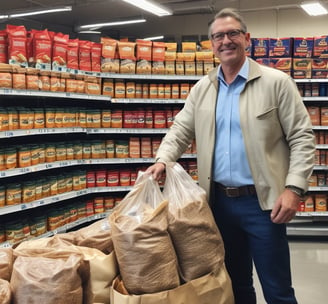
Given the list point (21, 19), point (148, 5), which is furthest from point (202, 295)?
point (21, 19)

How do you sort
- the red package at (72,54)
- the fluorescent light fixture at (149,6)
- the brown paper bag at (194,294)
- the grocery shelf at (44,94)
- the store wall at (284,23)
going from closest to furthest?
1. the brown paper bag at (194,294)
2. the grocery shelf at (44,94)
3. the red package at (72,54)
4. the fluorescent light fixture at (149,6)
5. the store wall at (284,23)

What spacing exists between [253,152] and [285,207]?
30 cm

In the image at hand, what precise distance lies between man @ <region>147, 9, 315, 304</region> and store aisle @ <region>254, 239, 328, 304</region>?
4.67 ft

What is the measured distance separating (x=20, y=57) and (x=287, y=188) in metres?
2.62

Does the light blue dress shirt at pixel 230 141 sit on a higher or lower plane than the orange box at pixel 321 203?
higher

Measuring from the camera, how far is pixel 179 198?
172 cm

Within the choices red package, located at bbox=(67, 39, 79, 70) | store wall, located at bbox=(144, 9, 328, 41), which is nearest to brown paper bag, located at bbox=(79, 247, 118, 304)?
red package, located at bbox=(67, 39, 79, 70)

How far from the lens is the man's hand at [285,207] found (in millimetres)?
1737

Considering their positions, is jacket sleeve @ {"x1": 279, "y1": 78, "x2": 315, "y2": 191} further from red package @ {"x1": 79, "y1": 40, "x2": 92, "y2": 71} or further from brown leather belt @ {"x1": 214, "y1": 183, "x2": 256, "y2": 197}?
red package @ {"x1": 79, "y1": 40, "x2": 92, "y2": 71}

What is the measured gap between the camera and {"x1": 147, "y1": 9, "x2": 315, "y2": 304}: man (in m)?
1.83

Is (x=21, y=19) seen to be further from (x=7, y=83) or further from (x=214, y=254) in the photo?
(x=214, y=254)

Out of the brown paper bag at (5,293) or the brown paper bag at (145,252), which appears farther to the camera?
the brown paper bag at (145,252)

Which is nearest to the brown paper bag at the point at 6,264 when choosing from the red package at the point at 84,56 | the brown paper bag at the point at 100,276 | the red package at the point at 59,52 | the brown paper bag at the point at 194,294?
the brown paper bag at the point at 100,276

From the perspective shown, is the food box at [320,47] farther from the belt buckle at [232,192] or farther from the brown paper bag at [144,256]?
the brown paper bag at [144,256]
